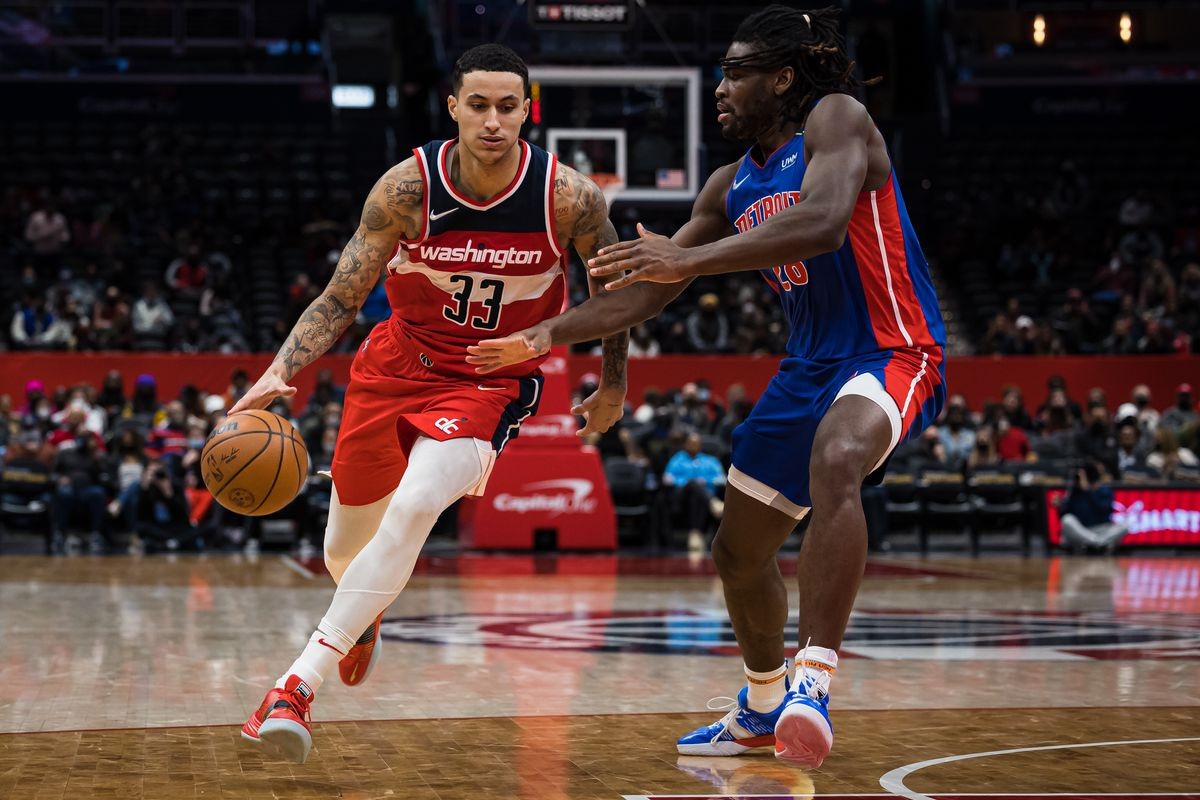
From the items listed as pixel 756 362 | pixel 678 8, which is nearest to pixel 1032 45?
pixel 678 8

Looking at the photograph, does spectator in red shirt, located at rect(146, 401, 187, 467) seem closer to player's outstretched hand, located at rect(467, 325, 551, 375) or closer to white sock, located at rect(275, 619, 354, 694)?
white sock, located at rect(275, 619, 354, 694)

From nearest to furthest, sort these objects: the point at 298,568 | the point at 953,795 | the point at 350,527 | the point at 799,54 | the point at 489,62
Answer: the point at 953,795, the point at 799,54, the point at 489,62, the point at 350,527, the point at 298,568

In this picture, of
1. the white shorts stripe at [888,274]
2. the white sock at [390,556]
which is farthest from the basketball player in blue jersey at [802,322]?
the white sock at [390,556]

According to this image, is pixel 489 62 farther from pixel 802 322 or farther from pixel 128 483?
pixel 128 483

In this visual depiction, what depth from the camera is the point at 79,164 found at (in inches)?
990

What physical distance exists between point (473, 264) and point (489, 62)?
64 centimetres

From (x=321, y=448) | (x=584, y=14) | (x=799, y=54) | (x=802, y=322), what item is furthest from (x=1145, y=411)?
(x=799, y=54)

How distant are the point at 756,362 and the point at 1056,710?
41.9 feet

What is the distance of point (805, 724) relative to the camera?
402 centimetres

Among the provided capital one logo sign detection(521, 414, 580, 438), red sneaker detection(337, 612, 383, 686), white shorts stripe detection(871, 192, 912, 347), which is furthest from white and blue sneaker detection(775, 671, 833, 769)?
capital one logo sign detection(521, 414, 580, 438)

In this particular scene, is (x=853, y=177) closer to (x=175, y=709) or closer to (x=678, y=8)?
(x=175, y=709)

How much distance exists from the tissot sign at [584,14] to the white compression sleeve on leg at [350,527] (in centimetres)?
1011

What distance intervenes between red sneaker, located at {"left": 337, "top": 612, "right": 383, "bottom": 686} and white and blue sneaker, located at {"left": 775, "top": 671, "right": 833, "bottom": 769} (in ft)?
5.74

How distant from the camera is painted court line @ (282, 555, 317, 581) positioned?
11734mm
